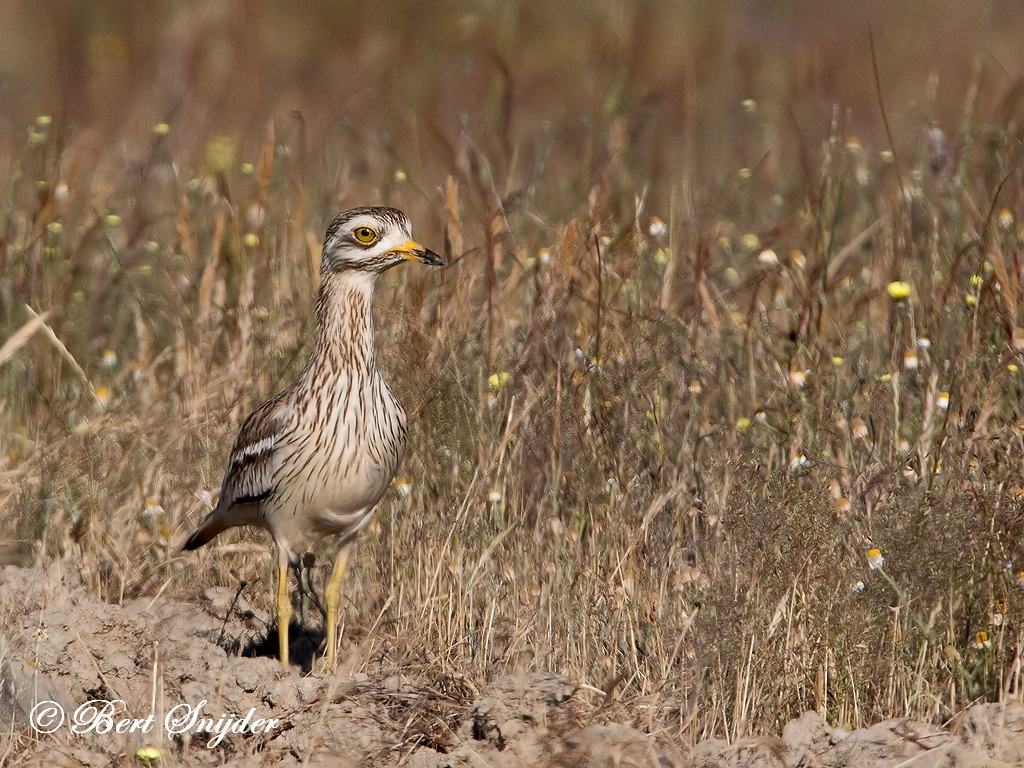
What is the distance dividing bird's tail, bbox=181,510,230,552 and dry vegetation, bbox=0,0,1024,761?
13 cm

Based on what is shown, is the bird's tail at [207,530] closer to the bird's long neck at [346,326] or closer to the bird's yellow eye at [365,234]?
the bird's long neck at [346,326]

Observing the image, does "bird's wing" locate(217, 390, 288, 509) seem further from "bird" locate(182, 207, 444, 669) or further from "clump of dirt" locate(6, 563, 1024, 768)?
"clump of dirt" locate(6, 563, 1024, 768)

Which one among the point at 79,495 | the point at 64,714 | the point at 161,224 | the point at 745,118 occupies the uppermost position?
the point at 745,118

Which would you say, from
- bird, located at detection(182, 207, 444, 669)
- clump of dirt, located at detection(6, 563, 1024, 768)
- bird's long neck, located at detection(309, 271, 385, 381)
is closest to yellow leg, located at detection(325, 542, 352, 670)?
bird, located at detection(182, 207, 444, 669)

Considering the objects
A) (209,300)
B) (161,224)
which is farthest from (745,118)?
(209,300)

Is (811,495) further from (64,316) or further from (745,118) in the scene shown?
(745,118)

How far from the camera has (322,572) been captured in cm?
621

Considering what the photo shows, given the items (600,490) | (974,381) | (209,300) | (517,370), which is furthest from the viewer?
(209,300)

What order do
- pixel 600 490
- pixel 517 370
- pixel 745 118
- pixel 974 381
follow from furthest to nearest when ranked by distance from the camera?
1. pixel 745 118
2. pixel 517 370
3. pixel 600 490
4. pixel 974 381

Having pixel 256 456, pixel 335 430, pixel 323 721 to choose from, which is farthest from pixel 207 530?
pixel 323 721

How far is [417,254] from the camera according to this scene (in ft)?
17.8

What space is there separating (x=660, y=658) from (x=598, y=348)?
1656 millimetres

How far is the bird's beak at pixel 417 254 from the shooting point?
5.38m

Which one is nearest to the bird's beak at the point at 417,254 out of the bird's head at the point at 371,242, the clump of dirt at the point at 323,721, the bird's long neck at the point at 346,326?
the bird's head at the point at 371,242
